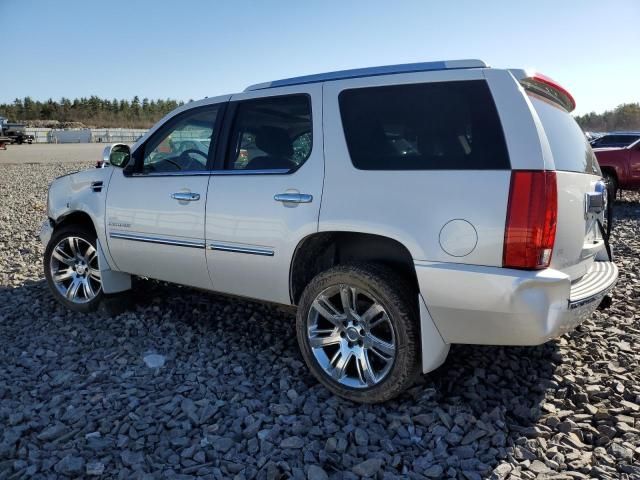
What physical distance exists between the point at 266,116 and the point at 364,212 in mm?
1156

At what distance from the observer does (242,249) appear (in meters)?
3.42

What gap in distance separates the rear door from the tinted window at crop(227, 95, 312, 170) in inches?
54.4

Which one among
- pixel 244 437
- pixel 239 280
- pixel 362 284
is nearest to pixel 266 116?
pixel 239 280

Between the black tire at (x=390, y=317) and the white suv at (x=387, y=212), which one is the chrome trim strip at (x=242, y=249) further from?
the black tire at (x=390, y=317)

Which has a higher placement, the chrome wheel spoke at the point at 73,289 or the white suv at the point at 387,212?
the white suv at the point at 387,212

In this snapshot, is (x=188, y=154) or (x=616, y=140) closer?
(x=188, y=154)

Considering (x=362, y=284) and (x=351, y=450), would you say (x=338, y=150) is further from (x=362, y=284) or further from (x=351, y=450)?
(x=351, y=450)

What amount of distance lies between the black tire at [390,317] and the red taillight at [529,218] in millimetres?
623

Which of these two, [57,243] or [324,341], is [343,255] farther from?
[57,243]

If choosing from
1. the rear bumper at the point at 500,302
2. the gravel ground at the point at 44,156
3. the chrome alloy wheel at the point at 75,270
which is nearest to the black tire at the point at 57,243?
the chrome alloy wheel at the point at 75,270

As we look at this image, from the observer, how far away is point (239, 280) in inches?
139

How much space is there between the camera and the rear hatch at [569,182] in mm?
2631

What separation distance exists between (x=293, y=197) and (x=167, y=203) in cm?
120

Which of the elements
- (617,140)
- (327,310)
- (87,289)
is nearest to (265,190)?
(327,310)
